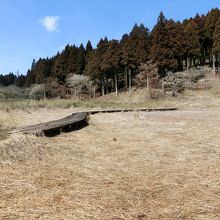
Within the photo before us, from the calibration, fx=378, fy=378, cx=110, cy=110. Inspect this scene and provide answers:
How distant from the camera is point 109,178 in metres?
5.90

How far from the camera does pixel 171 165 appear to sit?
6883 millimetres

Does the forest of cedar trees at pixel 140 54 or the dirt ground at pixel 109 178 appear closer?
the dirt ground at pixel 109 178

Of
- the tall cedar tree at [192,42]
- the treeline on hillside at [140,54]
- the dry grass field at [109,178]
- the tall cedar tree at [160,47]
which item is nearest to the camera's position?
the dry grass field at [109,178]

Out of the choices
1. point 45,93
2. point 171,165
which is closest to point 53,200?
point 171,165

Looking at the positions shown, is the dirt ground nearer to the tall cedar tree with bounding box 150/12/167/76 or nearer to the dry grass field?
the dry grass field

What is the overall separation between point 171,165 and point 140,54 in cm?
5041

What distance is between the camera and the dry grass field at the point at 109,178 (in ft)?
14.2

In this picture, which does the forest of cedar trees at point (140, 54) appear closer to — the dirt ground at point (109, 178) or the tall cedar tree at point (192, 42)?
the tall cedar tree at point (192, 42)

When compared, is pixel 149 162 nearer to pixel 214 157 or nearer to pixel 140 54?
pixel 214 157

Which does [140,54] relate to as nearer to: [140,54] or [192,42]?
[140,54]

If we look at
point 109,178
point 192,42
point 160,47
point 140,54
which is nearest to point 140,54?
point 140,54

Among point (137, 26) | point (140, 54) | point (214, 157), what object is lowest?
point (214, 157)

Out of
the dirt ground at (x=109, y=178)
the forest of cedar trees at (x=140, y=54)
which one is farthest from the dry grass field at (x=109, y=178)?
the forest of cedar trees at (x=140, y=54)

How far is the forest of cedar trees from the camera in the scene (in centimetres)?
5069
